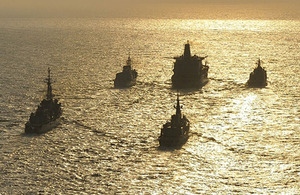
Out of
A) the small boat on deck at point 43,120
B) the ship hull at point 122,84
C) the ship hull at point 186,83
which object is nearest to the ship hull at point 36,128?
the small boat on deck at point 43,120

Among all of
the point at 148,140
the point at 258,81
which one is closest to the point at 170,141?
the point at 148,140

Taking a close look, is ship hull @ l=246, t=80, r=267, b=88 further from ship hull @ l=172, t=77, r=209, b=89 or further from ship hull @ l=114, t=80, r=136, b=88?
ship hull @ l=114, t=80, r=136, b=88

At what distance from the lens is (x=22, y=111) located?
3979 inches

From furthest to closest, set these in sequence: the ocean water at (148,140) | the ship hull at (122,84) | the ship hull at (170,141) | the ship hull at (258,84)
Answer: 1. the ship hull at (122,84)
2. the ship hull at (258,84)
3. the ship hull at (170,141)
4. the ocean water at (148,140)

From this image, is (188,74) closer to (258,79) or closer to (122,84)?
(122,84)

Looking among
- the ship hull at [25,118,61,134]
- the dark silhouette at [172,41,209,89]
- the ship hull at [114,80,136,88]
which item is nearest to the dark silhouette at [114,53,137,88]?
the ship hull at [114,80,136,88]

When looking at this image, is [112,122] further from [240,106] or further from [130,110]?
[240,106]

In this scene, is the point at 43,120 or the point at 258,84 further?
the point at 258,84

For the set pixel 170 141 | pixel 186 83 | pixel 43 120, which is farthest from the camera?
pixel 186 83

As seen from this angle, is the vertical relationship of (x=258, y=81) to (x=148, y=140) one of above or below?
above

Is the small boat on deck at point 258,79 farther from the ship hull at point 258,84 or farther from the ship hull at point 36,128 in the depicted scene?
the ship hull at point 36,128

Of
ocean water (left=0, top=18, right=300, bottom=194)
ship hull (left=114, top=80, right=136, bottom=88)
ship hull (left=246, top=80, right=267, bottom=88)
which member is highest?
ship hull (left=246, top=80, right=267, bottom=88)

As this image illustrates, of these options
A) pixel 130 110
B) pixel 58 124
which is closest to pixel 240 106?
pixel 130 110

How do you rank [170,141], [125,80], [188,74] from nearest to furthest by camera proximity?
1. [170,141]
2. [125,80]
3. [188,74]
